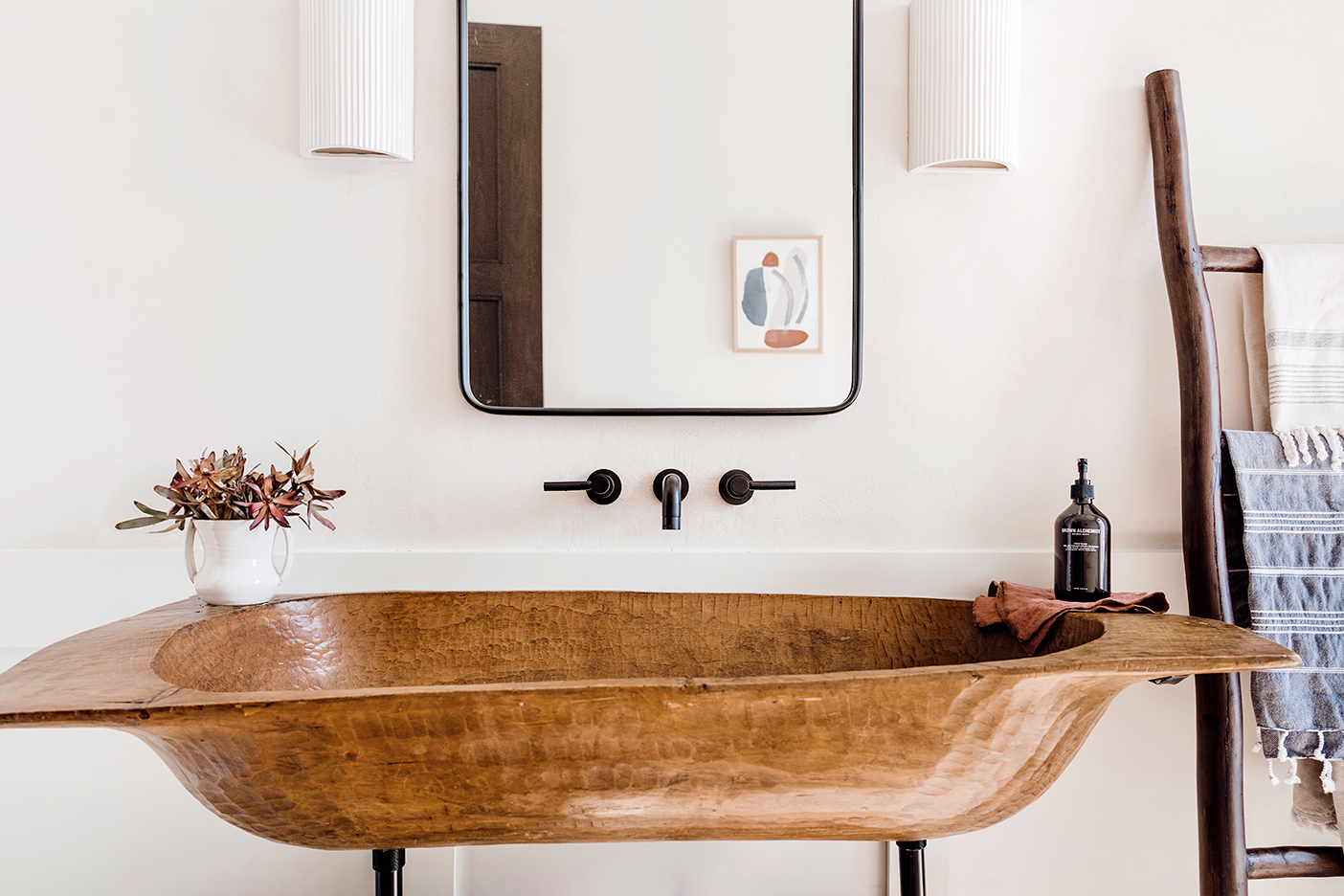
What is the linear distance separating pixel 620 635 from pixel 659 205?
0.69 m

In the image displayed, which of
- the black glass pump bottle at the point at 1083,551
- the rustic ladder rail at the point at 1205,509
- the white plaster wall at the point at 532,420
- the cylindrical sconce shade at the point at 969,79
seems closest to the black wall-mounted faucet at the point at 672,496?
the white plaster wall at the point at 532,420

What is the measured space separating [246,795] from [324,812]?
7 cm

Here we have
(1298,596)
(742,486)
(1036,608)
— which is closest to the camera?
(1036,608)

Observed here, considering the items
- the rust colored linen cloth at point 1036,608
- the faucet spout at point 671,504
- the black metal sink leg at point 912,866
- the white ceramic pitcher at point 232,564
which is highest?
the faucet spout at point 671,504

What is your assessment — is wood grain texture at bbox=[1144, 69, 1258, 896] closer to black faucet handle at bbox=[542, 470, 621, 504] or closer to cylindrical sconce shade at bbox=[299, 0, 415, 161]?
black faucet handle at bbox=[542, 470, 621, 504]

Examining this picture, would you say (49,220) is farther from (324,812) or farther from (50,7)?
(324,812)

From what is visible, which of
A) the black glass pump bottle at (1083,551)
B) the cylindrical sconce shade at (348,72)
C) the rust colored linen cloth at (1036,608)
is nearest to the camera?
the rust colored linen cloth at (1036,608)

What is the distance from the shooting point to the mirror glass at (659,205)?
4.09ft

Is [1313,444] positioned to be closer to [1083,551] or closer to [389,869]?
[1083,551]

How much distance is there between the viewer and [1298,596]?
1116 mm

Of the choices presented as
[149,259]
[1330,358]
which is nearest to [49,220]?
[149,259]

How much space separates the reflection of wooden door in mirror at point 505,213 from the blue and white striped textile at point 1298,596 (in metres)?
1.12

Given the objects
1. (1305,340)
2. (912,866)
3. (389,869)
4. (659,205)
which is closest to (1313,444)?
(1305,340)

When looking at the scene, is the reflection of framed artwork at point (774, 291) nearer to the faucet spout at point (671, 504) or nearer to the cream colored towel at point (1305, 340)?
the faucet spout at point (671, 504)
